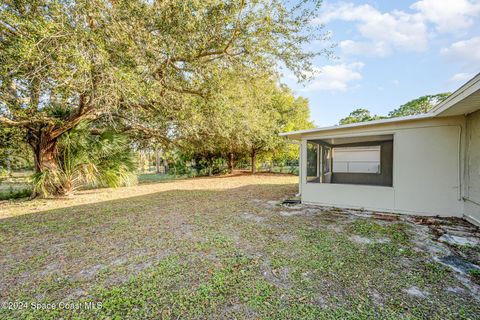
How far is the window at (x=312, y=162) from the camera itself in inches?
240

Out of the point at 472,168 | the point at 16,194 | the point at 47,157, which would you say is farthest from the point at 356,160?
the point at 16,194

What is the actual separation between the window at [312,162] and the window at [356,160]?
3537 mm

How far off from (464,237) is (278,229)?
2973mm

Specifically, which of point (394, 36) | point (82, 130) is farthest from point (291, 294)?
point (394, 36)

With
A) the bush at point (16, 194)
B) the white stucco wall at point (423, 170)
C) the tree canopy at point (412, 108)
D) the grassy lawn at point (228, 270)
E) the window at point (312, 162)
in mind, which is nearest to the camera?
the grassy lawn at point (228, 270)

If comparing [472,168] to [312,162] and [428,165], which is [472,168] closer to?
[428,165]

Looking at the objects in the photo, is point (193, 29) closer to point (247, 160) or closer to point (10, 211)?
point (10, 211)

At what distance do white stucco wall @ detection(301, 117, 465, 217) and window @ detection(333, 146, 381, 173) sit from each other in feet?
15.7

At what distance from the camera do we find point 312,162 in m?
6.34

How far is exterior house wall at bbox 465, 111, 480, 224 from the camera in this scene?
155 inches

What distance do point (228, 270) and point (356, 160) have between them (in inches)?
390

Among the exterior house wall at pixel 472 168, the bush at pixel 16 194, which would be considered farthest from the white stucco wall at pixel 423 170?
the bush at pixel 16 194

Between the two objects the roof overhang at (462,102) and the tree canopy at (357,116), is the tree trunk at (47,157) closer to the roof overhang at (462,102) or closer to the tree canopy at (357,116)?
the roof overhang at (462,102)

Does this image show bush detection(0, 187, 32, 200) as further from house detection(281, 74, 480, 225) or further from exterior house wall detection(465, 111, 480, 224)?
exterior house wall detection(465, 111, 480, 224)
